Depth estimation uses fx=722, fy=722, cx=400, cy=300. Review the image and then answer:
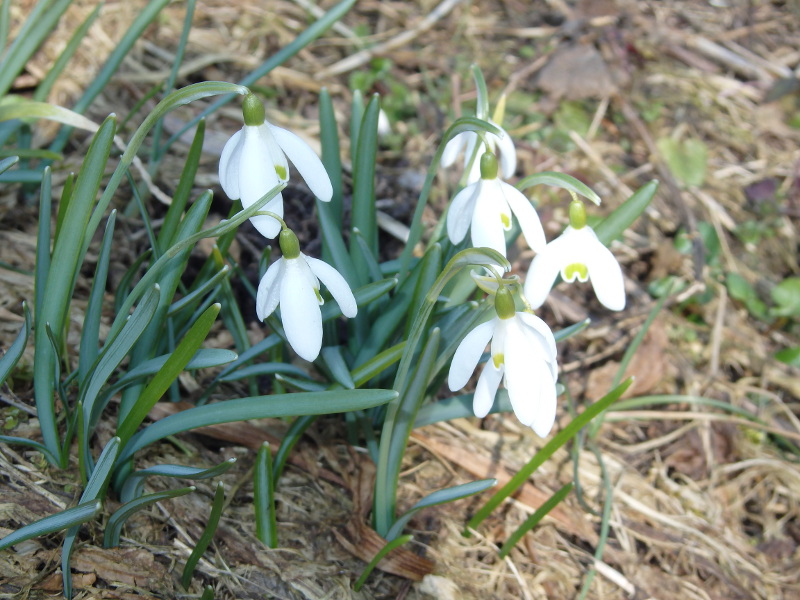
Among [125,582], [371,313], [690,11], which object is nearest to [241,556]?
[125,582]

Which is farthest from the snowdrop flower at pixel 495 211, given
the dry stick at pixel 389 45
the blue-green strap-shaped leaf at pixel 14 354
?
the dry stick at pixel 389 45

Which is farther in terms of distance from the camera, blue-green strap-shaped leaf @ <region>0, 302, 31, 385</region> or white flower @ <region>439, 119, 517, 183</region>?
white flower @ <region>439, 119, 517, 183</region>

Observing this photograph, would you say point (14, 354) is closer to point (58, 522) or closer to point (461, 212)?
point (58, 522)

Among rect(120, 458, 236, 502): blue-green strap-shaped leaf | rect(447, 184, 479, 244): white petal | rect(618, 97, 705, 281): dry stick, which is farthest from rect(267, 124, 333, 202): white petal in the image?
rect(618, 97, 705, 281): dry stick

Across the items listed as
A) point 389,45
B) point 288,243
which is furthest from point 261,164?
point 389,45

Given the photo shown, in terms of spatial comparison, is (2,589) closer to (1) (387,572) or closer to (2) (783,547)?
(1) (387,572)

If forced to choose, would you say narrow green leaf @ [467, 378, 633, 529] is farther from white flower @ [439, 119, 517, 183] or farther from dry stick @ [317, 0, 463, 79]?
dry stick @ [317, 0, 463, 79]
